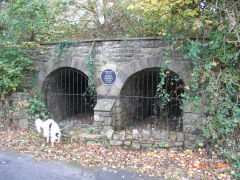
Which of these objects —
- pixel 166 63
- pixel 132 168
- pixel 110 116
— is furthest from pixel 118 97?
pixel 132 168

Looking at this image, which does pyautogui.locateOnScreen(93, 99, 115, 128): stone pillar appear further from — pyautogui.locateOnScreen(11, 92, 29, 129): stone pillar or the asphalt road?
pyautogui.locateOnScreen(11, 92, 29, 129): stone pillar

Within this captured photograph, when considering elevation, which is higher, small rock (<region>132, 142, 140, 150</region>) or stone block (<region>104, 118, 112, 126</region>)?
stone block (<region>104, 118, 112, 126</region>)

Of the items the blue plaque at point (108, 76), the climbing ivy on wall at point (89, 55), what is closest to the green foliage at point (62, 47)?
the climbing ivy on wall at point (89, 55)

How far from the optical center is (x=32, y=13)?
5453 millimetres

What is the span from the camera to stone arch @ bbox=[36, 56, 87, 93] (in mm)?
5246

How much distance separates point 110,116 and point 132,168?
1505 millimetres

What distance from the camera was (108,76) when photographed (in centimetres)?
505

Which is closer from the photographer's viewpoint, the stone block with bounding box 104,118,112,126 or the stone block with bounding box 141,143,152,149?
the stone block with bounding box 141,143,152,149

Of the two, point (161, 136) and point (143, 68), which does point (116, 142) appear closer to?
point (161, 136)

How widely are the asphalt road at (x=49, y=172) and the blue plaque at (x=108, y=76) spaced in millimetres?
2250

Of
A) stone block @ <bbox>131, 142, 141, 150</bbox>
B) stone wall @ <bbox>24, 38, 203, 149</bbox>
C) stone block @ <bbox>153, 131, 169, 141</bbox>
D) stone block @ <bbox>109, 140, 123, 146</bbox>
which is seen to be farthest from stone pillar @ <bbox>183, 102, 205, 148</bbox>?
stone block @ <bbox>109, 140, 123, 146</bbox>

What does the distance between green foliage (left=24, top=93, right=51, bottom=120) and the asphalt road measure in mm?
1645

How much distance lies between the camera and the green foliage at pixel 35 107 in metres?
5.31

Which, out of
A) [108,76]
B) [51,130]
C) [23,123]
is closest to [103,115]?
[108,76]
